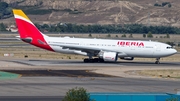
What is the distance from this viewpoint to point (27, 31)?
73.9 m

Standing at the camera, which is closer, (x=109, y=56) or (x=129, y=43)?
(x=109, y=56)

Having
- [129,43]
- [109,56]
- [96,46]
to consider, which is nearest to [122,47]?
[129,43]

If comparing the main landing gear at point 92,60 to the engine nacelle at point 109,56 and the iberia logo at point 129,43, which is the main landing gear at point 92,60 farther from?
the iberia logo at point 129,43

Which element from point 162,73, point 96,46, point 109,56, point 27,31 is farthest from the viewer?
point 27,31

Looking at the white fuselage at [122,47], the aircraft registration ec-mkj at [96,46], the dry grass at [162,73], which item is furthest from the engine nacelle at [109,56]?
the dry grass at [162,73]

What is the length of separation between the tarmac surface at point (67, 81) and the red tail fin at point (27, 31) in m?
4.68

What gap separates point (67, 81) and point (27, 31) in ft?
81.3

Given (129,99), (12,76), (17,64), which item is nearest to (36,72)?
(12,76)

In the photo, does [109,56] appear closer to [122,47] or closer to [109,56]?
[109,56]

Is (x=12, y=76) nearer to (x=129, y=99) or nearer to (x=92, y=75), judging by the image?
(x=92, y=75)

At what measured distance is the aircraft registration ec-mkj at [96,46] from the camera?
72.7 m

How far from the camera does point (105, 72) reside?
2367 inches

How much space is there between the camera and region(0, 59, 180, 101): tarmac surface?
41.9m

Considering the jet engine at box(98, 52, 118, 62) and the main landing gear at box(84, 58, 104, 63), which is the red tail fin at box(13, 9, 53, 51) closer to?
the main landing gear at box(84, 58, 104, 63)
